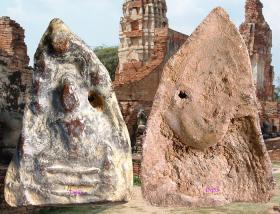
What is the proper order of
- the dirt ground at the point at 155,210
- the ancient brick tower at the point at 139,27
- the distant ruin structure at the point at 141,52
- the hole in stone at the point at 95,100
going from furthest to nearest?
1. the ancient brick tower at the point at 139,27
2. the distant ruin structure at the point at 141,52
3. the dirt ground at the point at 155,210
4. the hole in stone at the point at 95,100

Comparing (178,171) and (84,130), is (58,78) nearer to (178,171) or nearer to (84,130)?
(84,130)

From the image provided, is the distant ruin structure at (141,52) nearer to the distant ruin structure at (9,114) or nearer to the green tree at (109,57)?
the distant ruin structure at (9,114)

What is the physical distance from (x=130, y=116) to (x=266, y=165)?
9.98 meters

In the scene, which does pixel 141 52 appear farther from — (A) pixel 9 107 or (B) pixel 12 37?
(A) pixel 9 107

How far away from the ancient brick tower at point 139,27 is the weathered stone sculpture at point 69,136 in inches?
661

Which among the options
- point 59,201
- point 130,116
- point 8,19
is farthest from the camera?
point 130,116

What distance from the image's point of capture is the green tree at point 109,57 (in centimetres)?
3806

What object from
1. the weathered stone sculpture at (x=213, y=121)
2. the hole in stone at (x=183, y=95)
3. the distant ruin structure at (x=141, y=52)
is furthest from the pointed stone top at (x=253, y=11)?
the hole in stone at (x=183, y=95)

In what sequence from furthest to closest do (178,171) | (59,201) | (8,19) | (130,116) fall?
(130,116)
(8,19)
(178,171)
(59,201)

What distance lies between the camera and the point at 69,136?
3.97 m

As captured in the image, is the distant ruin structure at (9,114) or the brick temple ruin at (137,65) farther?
the brick temple ruin at (137,65)

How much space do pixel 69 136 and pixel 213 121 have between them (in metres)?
1.26

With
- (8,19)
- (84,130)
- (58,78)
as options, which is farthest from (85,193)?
(8,19)

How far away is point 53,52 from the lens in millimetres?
4016
